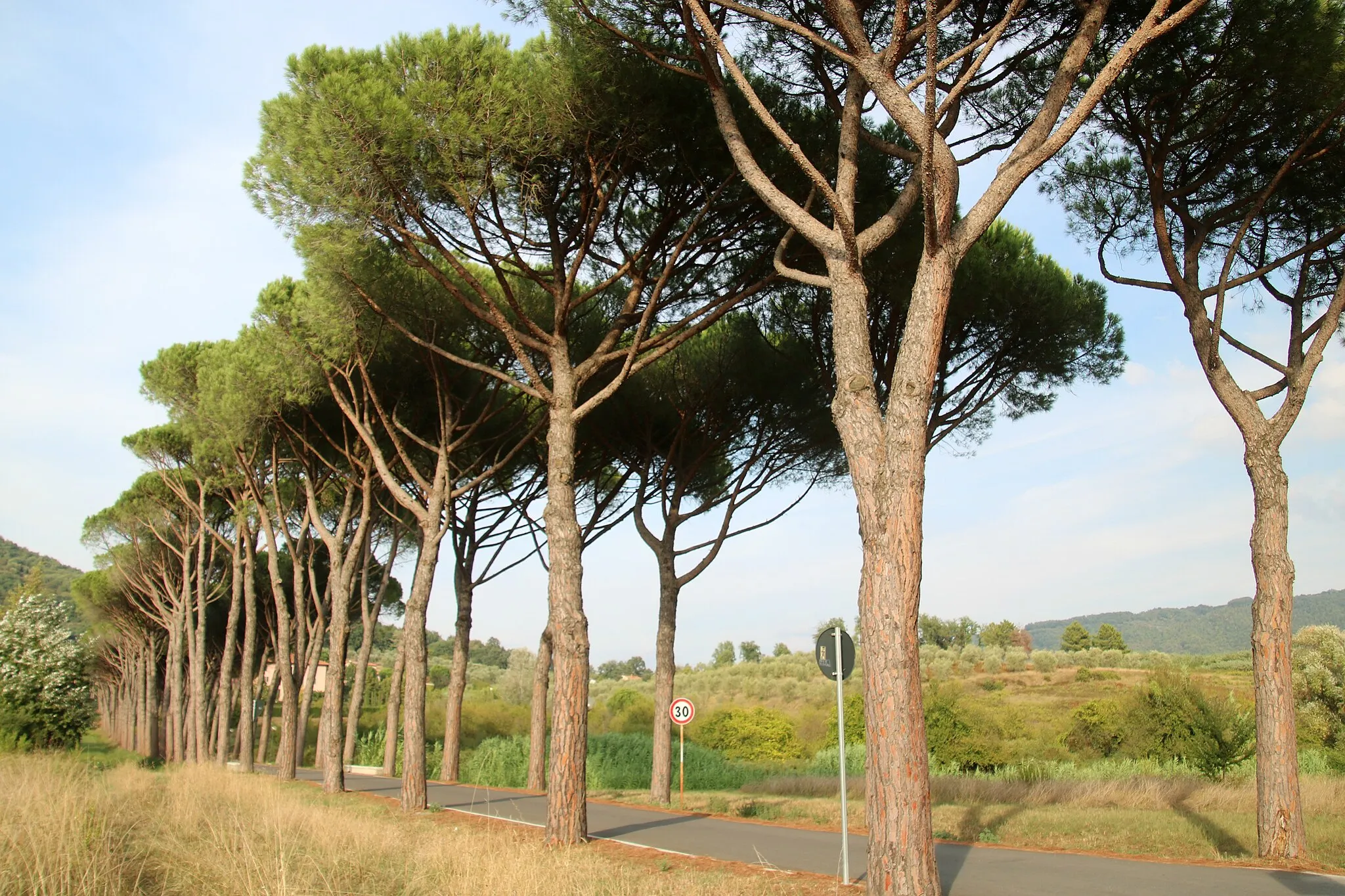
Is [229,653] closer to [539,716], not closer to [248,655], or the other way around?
[248,655]

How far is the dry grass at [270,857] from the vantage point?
5656 mm

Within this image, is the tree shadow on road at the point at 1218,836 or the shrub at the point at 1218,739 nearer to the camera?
the tree shadow on road at the point at 1218,836

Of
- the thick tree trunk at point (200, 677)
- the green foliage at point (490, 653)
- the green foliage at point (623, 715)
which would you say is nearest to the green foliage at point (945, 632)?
the green foliage at point (623, 715)

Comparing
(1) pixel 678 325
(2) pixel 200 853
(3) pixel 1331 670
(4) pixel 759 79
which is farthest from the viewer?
(3) pixel 1331 670

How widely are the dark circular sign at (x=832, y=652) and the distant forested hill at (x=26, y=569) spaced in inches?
2736

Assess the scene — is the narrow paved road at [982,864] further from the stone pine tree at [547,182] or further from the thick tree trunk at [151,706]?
the thick tree trunk at [151,706]

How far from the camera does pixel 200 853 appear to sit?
263 inches

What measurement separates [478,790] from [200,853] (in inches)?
459

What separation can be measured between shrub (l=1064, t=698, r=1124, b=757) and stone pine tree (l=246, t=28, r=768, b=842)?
14919mm

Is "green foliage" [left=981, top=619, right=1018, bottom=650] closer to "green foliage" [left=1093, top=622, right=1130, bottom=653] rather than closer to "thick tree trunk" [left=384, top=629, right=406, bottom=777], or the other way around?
"green foliage" [left=1093, top=622, right=1130, bottom=653]

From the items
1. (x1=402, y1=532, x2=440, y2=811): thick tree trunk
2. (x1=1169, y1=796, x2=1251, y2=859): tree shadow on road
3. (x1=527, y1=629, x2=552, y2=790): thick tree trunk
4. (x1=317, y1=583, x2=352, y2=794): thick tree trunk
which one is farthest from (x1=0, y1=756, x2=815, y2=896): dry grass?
(x1=527, y1=629, x2=552, y2=790): thick tree trunk

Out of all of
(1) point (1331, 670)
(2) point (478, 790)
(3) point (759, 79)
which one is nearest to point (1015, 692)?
(1) point (1331, 670)

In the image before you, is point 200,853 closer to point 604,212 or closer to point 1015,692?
point 604,212

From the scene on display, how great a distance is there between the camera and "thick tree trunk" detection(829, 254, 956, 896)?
5.78 m
